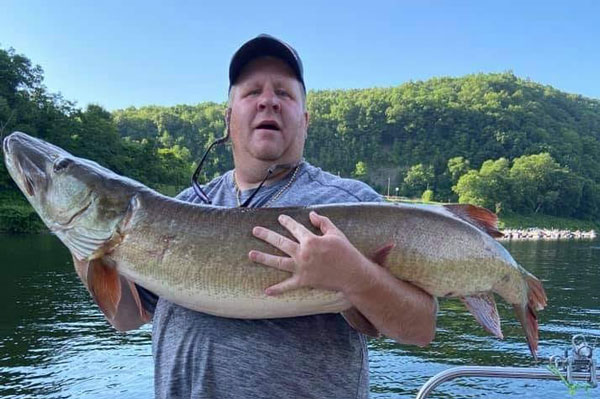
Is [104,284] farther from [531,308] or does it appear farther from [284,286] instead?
[531,308]

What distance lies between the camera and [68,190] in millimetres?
2475

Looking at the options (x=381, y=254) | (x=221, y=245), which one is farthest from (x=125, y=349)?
(x=381, y=254)

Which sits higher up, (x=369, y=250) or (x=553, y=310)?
(x=369, y=250)

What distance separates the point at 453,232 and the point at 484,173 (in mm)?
114133

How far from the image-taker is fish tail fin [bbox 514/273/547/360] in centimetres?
250

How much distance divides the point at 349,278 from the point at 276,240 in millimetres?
326

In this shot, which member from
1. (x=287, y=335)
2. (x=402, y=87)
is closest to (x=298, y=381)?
(x=287, y=335)

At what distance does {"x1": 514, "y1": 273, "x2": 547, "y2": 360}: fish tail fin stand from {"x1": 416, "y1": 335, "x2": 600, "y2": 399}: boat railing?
651mm

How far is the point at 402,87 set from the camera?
156625 mm

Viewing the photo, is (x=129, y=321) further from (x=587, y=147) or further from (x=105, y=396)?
(x=587, y=147)

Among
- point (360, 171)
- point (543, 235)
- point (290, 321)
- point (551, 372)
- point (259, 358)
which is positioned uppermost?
point (360, 171)

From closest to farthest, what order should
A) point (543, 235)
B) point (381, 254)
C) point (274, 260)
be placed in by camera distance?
point (274, 260) → point (381, 254) → point (543, 235)

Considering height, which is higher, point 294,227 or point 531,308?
point 294,227

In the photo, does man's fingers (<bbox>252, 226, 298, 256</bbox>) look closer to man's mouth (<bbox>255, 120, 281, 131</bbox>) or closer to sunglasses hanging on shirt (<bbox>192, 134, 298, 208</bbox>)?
sunglasses hanging on shirt (<bbox>192, 134, 298, 208</bbox>)
